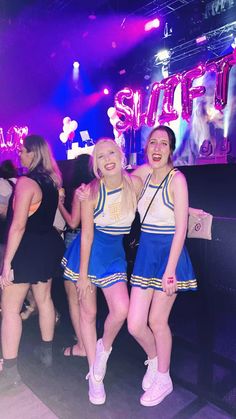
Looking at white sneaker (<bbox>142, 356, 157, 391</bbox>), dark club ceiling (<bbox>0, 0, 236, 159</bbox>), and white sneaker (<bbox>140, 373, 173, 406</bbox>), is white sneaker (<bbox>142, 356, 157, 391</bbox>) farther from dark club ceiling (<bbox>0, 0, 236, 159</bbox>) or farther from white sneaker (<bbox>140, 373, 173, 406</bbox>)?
dark club ceiling (<bbox>0, 0, 236, 159</bbox>)

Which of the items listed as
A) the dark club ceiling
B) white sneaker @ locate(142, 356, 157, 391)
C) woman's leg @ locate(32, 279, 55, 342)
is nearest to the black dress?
woman's leg @ locate(32, 279, 55, 342)

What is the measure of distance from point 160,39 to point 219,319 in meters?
10.1

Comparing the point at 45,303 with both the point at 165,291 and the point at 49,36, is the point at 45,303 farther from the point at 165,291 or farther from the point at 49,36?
the point at 49,36

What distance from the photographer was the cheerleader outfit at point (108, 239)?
2.20m

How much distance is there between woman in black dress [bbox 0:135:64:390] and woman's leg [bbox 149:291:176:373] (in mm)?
890

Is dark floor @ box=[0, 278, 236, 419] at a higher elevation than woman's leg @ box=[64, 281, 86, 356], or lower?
lower

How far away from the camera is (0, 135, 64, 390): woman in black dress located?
7.82 ft

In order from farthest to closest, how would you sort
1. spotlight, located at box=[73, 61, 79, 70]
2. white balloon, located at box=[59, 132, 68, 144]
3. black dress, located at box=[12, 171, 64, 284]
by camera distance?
spotlight, located at box=[73, 61, 79, 70]
white balloon, located at box=[59, 132, 68, 144]
black dress, located at box=[12, 171, 64, 284]

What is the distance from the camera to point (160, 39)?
11.2 metres

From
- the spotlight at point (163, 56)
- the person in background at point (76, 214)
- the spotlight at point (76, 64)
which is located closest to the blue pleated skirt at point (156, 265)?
the person in background at point (76, 214)

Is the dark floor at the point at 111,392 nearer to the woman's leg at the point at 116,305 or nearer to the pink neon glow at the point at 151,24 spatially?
the woman's leg at the point at 116,305

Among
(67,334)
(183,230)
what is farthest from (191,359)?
(183,230)

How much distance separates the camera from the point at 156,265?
2205 mm

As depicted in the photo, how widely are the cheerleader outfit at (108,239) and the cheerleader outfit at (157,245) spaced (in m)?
0.12
